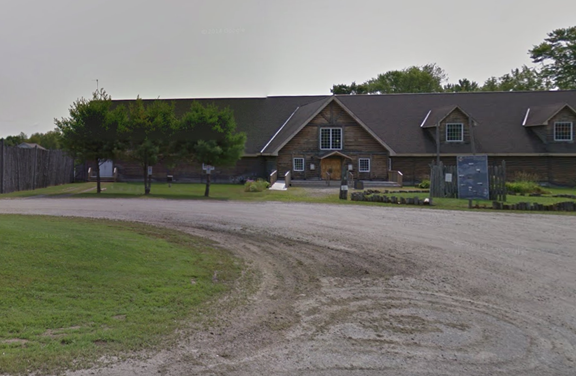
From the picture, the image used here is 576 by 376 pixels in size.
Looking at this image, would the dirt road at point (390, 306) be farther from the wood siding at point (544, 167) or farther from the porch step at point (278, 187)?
the wood siding at point (544, 167)

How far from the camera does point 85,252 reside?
30.2ft

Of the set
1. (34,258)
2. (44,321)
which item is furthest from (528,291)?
(34,258)

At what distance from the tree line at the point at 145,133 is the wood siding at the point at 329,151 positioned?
10872 mm

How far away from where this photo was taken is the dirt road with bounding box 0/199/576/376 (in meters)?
5.36

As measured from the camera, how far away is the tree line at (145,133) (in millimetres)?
28234

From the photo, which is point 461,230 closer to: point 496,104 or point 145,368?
point 145,368

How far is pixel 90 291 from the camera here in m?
7.42

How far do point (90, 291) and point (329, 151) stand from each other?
32.9 meters

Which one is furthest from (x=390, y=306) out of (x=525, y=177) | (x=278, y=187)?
(x=525, y=177)

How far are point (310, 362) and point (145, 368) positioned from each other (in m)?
1.70

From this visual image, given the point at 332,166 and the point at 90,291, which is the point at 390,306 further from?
the point at 332,166

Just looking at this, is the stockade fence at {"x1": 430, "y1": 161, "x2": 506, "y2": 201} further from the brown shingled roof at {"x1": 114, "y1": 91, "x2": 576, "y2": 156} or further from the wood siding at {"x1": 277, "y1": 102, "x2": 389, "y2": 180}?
the wood siding at {"x1": 277, "y1": 102, "x2": 389, "y2": 180}

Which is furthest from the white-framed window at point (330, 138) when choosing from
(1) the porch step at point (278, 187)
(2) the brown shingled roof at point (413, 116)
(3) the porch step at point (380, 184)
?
(1) the porch step at point (278, 187)

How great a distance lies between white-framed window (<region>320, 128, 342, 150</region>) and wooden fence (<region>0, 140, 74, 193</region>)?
19963 mm
